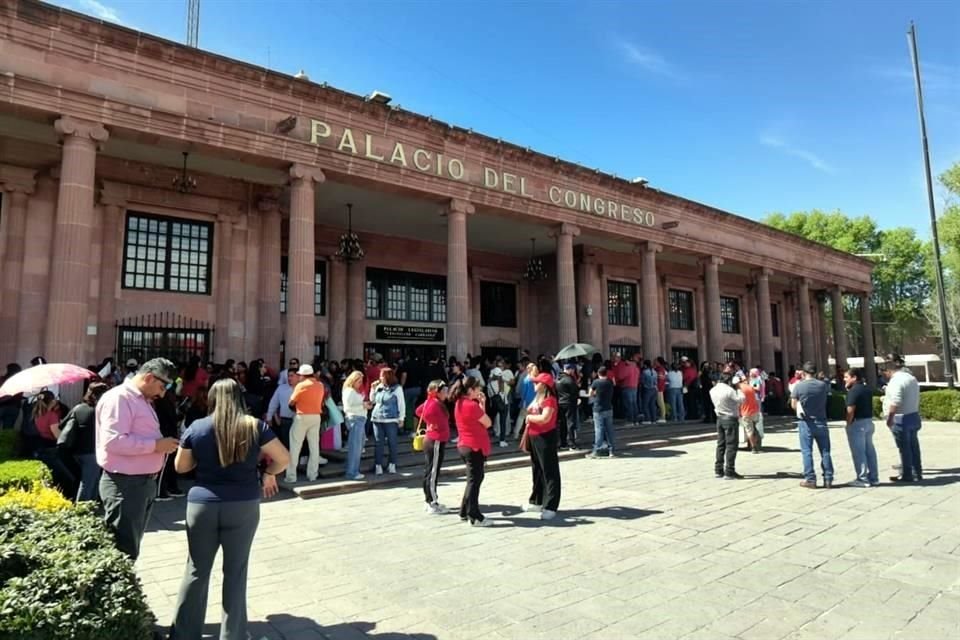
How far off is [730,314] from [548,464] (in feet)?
86.2

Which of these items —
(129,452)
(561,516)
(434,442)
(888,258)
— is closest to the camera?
(129,452)

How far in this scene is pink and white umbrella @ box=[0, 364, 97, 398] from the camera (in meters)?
5.62

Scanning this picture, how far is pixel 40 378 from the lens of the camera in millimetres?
5840

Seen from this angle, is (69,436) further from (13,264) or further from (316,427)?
(13,264)

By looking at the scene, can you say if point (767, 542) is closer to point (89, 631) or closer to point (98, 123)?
point (89, 631)

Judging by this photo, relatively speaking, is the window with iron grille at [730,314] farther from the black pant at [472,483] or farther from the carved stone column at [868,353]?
the black pant at [472,483]

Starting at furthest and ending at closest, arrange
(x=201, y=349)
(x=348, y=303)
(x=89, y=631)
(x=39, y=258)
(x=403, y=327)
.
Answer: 1. (x=403, y=327)
2. (x=348, y=303)
3. (x=201, y=349)
4. (x=39, y=258)
5. (x=89, y=631)

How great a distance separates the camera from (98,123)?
10.5 meters

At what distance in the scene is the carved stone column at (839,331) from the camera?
2831cm

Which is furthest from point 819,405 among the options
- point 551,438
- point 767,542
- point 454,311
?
point 454,311

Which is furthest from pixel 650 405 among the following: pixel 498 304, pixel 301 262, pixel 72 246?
pixel 72 246

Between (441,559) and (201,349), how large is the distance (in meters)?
11.2

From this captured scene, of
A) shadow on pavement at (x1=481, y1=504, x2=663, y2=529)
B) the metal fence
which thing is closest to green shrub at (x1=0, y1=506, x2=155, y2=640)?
shadow on pavement at (x1=481, y1=504, x2=663, y2=529)

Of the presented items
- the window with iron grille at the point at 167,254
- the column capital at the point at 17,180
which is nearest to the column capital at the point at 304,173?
the window with iron grille at the point at 167,254
